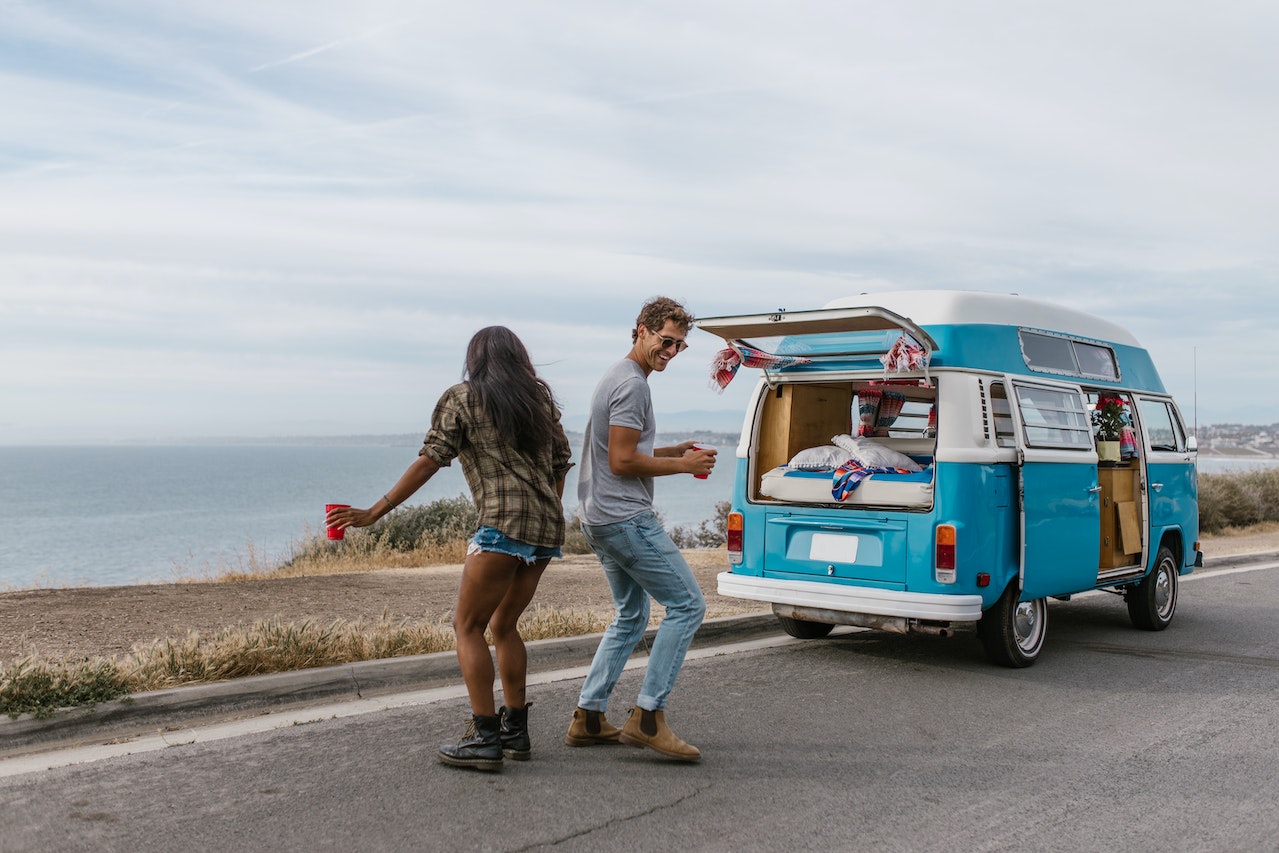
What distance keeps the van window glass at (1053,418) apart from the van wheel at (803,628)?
2131mm

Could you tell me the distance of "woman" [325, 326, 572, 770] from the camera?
5.05 m

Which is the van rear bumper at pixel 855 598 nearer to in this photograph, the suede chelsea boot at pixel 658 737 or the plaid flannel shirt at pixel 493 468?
the suede chelsea boot at pixel 658 737

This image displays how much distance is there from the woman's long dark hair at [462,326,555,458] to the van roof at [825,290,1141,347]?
118 inches

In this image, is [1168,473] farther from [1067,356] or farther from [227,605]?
[227,605]

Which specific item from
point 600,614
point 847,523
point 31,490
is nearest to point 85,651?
point 600,614

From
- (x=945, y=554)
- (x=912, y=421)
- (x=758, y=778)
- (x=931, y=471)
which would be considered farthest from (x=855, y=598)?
(x=758, y=778)

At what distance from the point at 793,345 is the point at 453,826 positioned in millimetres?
4525

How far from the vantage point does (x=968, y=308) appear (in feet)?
25.1

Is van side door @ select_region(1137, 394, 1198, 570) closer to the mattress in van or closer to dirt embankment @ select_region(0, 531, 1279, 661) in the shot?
the mattress in van

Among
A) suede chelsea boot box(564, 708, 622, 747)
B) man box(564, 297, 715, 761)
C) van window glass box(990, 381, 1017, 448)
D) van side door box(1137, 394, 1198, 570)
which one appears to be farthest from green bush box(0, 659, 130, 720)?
van side door box(1137, 394, 1198, 570)

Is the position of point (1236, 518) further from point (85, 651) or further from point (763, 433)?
point (85, 651)

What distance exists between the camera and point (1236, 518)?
2164 cm

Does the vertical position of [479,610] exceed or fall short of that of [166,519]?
it exceeds it

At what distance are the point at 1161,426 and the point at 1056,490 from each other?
2283 millimetres
